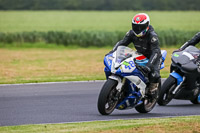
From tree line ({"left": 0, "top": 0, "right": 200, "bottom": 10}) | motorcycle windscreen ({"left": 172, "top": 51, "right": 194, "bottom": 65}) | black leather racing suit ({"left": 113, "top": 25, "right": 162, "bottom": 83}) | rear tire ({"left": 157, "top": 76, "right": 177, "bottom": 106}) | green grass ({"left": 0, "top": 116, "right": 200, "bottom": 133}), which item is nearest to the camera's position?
green grass ({"left": 0, "top": 116, "right": 200, "bottom": 133})

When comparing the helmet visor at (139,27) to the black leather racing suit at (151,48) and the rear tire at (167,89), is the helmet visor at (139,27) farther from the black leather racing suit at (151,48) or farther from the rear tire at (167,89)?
the rear tire at (167,89)

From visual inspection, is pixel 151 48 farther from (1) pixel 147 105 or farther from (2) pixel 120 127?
(2) pixel 120 127

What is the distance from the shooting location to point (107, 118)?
9.66 meters

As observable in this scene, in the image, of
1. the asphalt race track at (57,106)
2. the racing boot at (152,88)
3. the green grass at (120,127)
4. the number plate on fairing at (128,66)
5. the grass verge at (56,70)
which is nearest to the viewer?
the green grass at (120,127)

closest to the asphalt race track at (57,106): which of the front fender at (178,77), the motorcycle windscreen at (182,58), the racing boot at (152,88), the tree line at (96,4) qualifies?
the racing boot at (152,88)

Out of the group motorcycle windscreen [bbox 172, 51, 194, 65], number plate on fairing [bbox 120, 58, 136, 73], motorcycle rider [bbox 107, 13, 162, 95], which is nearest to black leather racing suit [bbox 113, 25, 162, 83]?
motorcycle rider [bbox 107, 13, 162, 95]

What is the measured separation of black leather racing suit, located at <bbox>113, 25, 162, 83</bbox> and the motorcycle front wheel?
845 millimetres

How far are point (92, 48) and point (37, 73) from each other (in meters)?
15.2

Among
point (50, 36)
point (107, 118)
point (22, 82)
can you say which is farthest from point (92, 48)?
point (107, 118)

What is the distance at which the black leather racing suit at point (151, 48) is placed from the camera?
10.0m

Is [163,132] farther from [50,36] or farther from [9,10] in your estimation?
[9,10]

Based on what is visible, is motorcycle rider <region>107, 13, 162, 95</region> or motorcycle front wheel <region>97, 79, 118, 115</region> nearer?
motorcycle front wheel <region>97, 79, 118, 115</region>

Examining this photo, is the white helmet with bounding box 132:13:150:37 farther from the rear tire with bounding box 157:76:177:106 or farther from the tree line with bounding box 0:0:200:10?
the tree line with bounding box 0:0:200:10

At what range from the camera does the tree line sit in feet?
297
